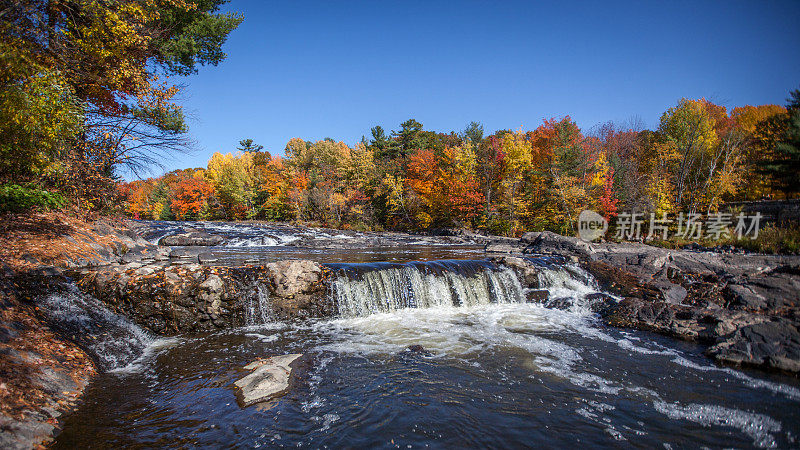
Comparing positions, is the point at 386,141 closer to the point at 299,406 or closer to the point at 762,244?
the point at 762,244

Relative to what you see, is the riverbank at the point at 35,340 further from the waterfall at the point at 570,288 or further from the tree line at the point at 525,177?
the waterfall at the point at 570,288

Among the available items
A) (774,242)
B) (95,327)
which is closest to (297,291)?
(95,327)

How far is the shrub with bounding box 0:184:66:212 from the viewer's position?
791 cm

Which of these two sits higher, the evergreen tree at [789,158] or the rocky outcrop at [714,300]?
the evergreen tree at [789,158]

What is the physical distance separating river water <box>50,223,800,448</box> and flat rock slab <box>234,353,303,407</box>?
0.48 ft

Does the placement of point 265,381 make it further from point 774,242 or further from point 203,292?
point 774,242

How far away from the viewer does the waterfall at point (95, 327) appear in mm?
5174

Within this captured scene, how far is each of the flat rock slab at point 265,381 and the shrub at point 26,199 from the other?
8453 millimetres

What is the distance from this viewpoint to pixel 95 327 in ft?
18.5

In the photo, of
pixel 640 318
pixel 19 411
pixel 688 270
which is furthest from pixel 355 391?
pixel 688 270

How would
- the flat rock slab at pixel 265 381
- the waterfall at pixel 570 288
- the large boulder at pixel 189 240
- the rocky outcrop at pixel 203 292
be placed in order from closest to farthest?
the flat rock slab at pixel 265 381 → the rocky outcrop at pixel 203 292 → the waterfall at pixel 570 288 → the large boulder at pixel 189 240

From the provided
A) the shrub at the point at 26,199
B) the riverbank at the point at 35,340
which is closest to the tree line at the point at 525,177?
the shrub at the point at 26,199

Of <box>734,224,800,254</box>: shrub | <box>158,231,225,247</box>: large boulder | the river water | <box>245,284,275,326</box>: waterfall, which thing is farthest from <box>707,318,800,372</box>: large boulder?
<box>158,231,225,247</box>: large boulder

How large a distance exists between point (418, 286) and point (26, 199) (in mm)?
10848
